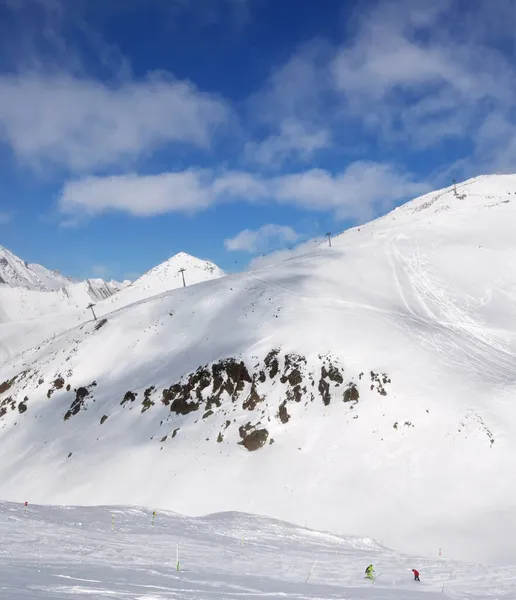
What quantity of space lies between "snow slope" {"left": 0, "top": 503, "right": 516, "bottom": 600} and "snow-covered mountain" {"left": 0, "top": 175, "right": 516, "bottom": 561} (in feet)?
24.5

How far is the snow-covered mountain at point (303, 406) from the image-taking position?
29.9m

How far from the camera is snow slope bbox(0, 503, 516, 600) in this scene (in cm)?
959

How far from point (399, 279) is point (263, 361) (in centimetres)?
2828

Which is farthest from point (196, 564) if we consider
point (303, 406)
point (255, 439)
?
point (303, 406)

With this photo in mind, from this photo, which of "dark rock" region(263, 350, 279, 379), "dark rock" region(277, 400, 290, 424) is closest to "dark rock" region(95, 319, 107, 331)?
"dark rock" region(263, 350, 279, 379)

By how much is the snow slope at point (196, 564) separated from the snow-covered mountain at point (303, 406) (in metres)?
7.48

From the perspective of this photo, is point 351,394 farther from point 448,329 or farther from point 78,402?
point 78,402

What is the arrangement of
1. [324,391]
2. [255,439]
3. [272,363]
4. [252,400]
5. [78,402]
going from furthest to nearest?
1. [78,402]
2. [272,363]
3. [252,400]
4. [324,391]
5. [255,439]

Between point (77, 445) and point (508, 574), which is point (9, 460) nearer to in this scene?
point (77, 445)

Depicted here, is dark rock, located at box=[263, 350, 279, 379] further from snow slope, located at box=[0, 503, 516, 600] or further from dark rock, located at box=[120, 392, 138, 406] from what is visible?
snow slope, located at box=[0, 503, 516, 600]

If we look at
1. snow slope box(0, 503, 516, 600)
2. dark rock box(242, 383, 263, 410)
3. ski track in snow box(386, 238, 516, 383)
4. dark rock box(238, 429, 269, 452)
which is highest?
ski track in snow box(386, 238, 516, 383)

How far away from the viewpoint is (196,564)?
548 inches

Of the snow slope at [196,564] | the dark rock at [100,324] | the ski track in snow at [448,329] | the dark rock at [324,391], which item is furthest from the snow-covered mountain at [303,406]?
the snow slope at [196,564]

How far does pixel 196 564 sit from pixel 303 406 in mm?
24814
